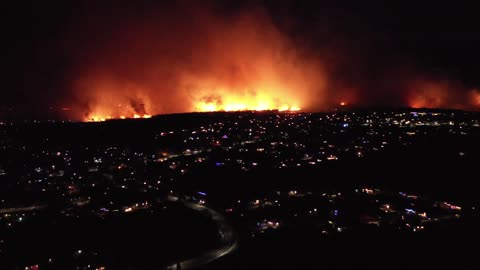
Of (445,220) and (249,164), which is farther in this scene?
(249,164)

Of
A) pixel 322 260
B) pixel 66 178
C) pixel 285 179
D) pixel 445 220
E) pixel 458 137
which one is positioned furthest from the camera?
pixel 458 137

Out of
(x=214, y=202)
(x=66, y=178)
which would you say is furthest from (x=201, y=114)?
(x=214, y=202)

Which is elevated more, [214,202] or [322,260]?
[214,202]

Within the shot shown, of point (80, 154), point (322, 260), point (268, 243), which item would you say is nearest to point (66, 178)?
point (80, 154)

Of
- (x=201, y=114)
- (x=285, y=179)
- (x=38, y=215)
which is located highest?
(x=201, y=114)

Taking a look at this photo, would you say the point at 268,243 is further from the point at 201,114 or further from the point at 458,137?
the point at 201,114

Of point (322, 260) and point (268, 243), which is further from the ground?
point (268, 243)

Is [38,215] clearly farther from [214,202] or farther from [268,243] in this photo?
[268,243]

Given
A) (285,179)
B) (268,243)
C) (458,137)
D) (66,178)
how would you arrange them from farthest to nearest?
(458,137) < (66,178) < (285,179) < (268,243)

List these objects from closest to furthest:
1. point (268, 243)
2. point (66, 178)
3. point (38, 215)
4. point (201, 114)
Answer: point (268, 243)
point (38, 215)
point (66, 178)
point (201, 114)
